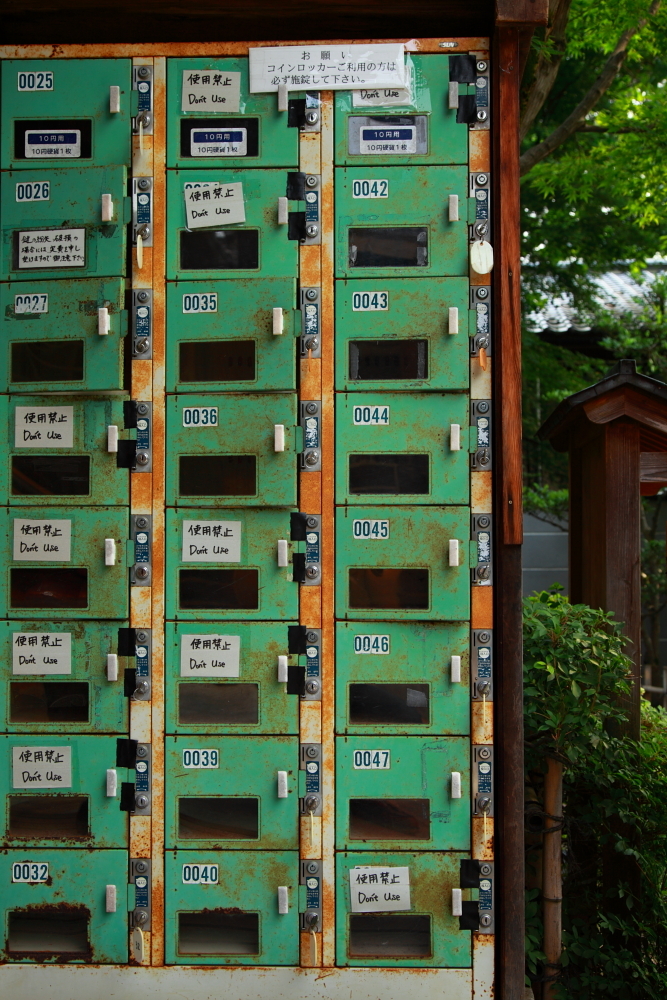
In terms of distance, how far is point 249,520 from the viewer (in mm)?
3531

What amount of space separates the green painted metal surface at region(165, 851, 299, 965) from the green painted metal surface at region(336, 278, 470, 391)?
6.57 feet

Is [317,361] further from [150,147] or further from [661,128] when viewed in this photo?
[661,128]

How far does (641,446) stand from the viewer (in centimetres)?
464

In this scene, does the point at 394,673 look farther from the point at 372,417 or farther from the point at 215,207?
the point at 215,207

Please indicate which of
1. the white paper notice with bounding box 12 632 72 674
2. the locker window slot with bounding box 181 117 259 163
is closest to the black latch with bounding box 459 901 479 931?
the white paper notice with bounding box 12 632 72 674

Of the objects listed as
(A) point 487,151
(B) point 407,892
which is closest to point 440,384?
(A) point 487,151

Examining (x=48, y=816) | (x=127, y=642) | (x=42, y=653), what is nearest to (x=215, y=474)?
(x=127, y=642)

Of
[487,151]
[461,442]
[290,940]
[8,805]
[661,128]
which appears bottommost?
[290,940]

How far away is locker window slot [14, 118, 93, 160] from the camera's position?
361 centimetres

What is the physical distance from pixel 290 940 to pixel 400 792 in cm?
74

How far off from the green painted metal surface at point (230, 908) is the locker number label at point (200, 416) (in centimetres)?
176

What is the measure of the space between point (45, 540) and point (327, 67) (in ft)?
7.58

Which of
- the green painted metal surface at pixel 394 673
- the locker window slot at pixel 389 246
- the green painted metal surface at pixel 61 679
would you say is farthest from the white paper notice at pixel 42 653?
the locker window slot at pixel 389 246

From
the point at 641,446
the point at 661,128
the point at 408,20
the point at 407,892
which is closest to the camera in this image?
the point at 407,892
